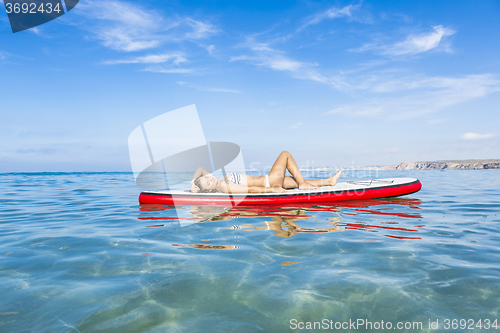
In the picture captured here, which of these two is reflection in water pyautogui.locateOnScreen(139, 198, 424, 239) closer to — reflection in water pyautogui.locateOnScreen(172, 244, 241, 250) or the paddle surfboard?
reflection in water pyautogui.locateOnScreen(172, 244, 241, 250)

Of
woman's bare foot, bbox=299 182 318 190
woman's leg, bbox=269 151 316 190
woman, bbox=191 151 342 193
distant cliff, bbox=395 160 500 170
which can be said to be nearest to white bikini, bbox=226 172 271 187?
woman, bbox=191 151 342 193

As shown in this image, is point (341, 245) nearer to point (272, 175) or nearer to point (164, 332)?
point (164, 332)

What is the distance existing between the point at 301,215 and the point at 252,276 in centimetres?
357

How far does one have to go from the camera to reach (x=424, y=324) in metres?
2.15

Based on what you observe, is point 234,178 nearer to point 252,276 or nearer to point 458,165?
point 252,276

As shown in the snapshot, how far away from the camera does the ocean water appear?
2.22 metres

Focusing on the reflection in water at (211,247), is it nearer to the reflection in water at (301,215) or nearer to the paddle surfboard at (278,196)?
the reflection in water at (301,215)

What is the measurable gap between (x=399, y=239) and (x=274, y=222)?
2315 mm

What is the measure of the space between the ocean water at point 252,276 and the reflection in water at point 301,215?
0.26ft

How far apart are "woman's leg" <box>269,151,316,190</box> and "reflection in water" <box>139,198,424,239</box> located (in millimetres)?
724

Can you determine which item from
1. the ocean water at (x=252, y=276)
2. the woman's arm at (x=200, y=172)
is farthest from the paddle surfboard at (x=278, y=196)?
the ocean water at (x=252, y=276)

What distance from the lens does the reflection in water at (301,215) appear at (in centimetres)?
503

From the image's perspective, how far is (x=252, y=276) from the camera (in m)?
2.97

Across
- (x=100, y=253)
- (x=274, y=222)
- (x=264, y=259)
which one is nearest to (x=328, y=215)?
(x=274, y=222)
